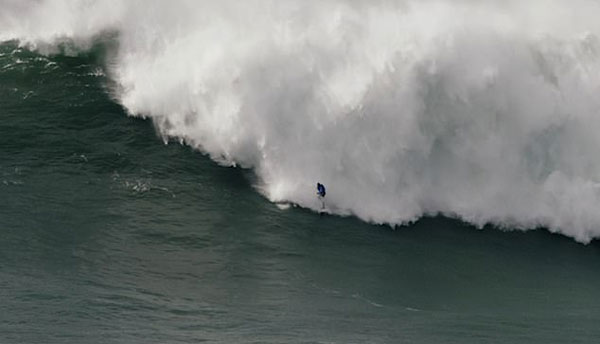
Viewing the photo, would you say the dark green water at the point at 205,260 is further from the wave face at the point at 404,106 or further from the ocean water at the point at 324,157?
the wave face at the point at 404,106

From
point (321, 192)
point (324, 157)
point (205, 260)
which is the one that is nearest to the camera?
point (205, 260)

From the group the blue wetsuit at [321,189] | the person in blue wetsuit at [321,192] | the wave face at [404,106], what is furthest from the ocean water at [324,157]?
the blue wetsuit at [321,189]

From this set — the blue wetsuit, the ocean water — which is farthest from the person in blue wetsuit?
the ocean water

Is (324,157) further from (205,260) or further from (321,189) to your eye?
(205,260)

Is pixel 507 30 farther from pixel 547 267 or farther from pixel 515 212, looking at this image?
pixel 547 267

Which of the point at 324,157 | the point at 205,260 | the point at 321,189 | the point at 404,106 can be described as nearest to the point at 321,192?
the point at 321,189

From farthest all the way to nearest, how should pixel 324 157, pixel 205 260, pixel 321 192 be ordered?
1. pixel 324 157
2. pixel 321 192
3. pixel 205 260
